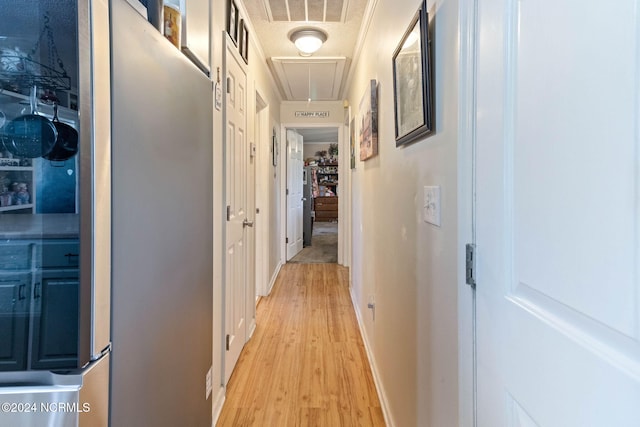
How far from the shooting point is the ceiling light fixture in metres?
2.67

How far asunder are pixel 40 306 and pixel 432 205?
3.20 ft

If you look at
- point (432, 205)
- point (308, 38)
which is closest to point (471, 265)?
point (432, 205)

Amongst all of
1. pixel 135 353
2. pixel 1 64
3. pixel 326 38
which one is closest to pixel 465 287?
pixel 135 353

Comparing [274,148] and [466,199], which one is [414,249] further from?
[274,148]

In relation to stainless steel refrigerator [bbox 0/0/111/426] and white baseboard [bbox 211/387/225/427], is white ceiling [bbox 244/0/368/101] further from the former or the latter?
white baseboard [bbox 211/387/225/427]

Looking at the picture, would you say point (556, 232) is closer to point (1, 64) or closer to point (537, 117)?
point (537, 117)

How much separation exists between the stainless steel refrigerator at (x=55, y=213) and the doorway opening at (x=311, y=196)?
437cm

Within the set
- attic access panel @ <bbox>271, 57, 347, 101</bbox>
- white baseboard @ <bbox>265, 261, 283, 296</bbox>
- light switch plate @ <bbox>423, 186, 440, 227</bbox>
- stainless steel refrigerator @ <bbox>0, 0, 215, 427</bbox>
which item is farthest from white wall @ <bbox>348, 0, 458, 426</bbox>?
white baseboard @ <bbox>265, 261, 283, 296</bbox>

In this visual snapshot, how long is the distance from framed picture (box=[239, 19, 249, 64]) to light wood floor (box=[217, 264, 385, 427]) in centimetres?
212

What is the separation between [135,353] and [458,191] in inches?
32.3

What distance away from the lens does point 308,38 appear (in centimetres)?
270

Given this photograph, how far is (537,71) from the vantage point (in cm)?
54

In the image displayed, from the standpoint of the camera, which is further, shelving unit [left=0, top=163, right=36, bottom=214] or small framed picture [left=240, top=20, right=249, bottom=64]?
small framed picture [left=240, top=20, right=249, bottom=64]

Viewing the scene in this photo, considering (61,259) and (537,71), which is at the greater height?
(537,71)
